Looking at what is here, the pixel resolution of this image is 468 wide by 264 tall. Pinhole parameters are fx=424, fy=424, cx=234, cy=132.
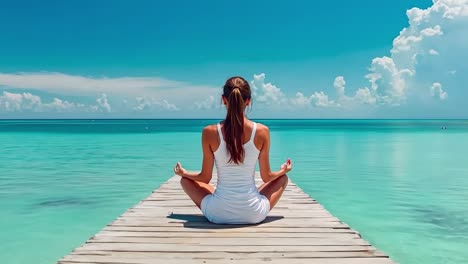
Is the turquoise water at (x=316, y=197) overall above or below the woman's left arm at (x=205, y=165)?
below

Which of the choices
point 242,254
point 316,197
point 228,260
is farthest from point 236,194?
point 316,197

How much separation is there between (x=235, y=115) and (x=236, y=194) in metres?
1.00

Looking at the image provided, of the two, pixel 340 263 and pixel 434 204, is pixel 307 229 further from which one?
pixel 434 204

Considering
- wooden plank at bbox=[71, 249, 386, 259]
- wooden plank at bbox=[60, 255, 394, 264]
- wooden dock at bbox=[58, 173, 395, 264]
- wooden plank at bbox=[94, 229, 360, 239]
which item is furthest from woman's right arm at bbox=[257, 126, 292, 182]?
wooden plank at bbox=[60, 255, 394, 264]

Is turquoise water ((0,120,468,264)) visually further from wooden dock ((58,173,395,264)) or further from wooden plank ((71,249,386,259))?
wooden plank ((71,249,386,259))

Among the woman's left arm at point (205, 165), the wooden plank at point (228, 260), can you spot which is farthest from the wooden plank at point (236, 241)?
the woman's left arm at point (205, 165)

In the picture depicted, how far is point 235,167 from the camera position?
16.4 ft

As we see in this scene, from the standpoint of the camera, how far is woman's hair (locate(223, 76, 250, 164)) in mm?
4656

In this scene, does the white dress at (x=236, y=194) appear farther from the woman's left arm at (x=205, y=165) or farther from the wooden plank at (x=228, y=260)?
the wooden plank at (x=228, y=260)

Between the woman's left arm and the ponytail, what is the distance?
239 millimetres

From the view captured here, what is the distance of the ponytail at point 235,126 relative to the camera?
464cm

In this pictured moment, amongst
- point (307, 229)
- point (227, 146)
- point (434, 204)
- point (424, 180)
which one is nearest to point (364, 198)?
point (434, 204)

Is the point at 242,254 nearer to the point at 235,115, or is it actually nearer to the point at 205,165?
the point at 205,165

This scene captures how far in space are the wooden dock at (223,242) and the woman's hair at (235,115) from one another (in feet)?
3.15
